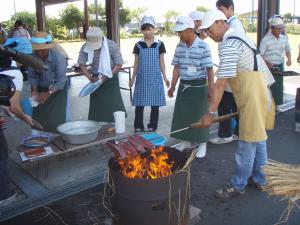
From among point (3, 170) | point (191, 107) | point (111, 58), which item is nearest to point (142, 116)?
point (111, 58)

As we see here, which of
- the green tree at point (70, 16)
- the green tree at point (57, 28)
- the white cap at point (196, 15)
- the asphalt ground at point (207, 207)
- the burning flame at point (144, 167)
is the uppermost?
the green tree at point (70, 16)

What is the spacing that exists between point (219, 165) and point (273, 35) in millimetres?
2836

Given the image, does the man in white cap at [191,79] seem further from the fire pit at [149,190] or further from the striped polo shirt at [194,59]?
the fire pit at [149,190]

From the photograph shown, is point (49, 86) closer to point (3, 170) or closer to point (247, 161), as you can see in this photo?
point (3, 170)

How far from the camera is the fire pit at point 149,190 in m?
2.36

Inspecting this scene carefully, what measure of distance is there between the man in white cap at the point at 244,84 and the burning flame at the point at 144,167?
0.63 m

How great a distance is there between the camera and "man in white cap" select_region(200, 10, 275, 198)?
2.96 metres

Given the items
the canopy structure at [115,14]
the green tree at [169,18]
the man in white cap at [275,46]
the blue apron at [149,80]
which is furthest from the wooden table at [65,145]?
the green tree at [169,18]

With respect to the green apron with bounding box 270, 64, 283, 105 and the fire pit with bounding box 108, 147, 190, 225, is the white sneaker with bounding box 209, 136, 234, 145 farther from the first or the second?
the fire pit with bounding box 108, 147, 190, 225

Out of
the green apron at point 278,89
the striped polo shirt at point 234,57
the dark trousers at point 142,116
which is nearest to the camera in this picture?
the striped polo shirt at point 234,57

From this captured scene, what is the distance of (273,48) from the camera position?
588cm

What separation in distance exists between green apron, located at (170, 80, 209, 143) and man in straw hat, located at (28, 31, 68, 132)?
58.2 inches

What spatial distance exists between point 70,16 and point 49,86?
95.4 ft

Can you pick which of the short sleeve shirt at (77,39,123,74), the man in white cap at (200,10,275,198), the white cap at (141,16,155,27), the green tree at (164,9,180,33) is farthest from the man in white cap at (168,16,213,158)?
the green tree at (164,9,180,33)
